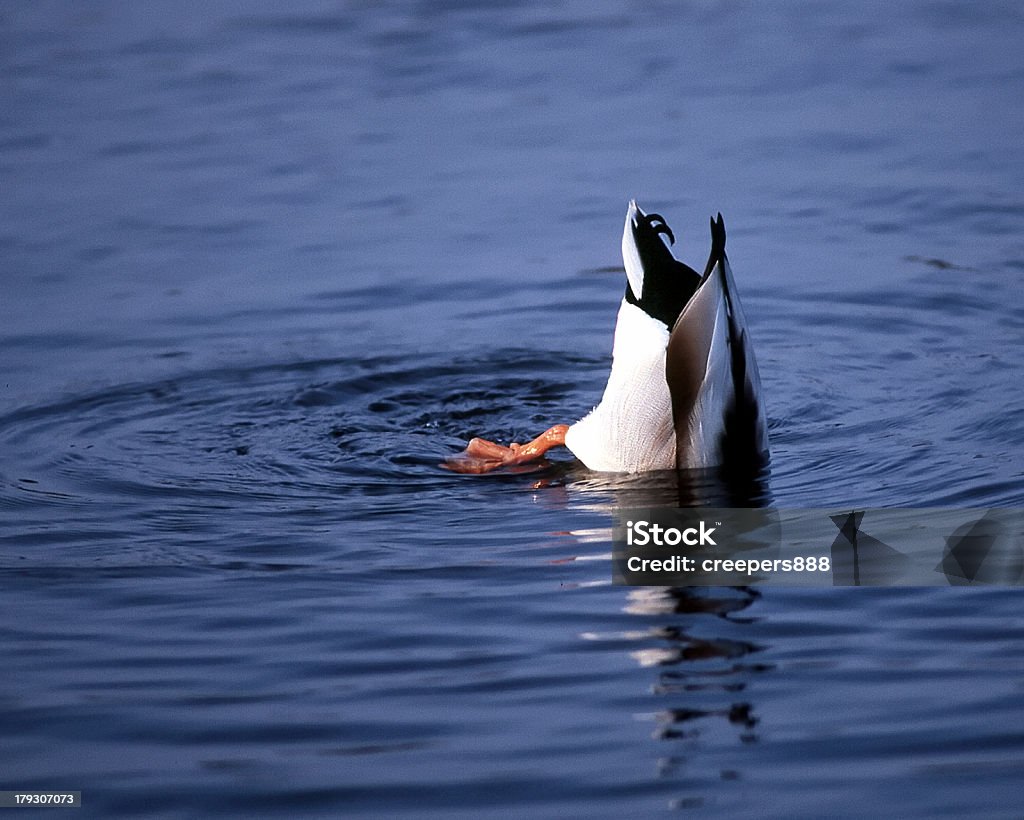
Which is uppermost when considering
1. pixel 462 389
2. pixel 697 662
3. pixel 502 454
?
pixel 462 389

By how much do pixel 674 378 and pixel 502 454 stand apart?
97cm

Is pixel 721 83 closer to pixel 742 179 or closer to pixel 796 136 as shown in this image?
pixel 796 136

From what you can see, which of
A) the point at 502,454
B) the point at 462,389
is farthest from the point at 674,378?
the point at 462,389

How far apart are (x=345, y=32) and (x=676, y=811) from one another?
11.9 m

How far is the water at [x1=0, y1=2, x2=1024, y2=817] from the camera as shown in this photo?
13.0ft

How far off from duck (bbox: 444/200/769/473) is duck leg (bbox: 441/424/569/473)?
5.9 inches

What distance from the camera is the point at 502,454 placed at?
250 inches

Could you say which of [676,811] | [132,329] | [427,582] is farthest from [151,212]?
[676,811]

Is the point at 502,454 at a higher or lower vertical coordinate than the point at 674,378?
lower

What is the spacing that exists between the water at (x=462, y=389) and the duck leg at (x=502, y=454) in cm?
15

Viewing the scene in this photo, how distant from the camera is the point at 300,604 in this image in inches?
193

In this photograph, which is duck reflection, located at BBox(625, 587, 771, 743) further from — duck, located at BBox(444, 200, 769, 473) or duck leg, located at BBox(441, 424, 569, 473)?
duck leg, located at BBox(441, 424, 569, 473)

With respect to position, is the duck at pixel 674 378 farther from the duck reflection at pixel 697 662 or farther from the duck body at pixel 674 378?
the duck reflection at pixel 697 662

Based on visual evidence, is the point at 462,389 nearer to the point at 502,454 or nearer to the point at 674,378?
A: the point at 502,454
